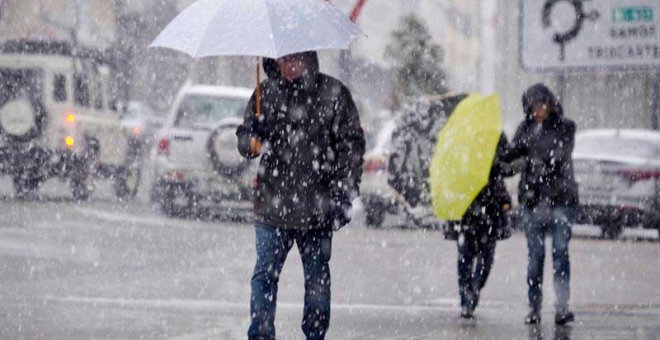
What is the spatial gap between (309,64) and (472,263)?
341 centimetres

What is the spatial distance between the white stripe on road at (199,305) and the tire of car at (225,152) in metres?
7.63

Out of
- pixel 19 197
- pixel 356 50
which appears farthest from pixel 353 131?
pixel 356 50

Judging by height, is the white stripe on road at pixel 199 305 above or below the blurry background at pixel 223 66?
below

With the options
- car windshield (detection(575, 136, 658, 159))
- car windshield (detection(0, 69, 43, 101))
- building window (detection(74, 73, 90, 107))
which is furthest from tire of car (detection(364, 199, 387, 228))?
building window (detection(74, 73, 90, 107))

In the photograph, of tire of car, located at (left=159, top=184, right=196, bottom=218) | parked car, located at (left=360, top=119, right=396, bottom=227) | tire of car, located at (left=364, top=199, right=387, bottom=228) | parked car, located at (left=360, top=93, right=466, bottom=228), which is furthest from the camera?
tire of car, located at (left=364, top=199, right=387, bottom=228)

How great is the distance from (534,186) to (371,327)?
1.46m

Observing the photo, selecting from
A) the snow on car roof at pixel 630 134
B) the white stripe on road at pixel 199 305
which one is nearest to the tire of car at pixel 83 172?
the snow on car roof at pixel 630 134

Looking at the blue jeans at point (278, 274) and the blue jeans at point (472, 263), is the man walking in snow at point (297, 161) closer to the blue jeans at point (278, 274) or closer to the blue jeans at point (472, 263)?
the blue jeans at point (278, 274)

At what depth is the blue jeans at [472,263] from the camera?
1152 centimetres

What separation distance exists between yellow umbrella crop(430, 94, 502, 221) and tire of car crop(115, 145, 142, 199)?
48.5 ft

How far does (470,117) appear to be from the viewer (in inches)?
449

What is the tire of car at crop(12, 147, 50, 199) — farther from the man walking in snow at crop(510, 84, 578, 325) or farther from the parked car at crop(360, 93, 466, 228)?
the man walking in snow at crop(510, 84, 578, 325)

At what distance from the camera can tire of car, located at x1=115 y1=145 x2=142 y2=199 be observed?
2591cm

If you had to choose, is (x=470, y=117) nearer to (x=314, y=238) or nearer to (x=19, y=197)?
(x=314, y=238)
